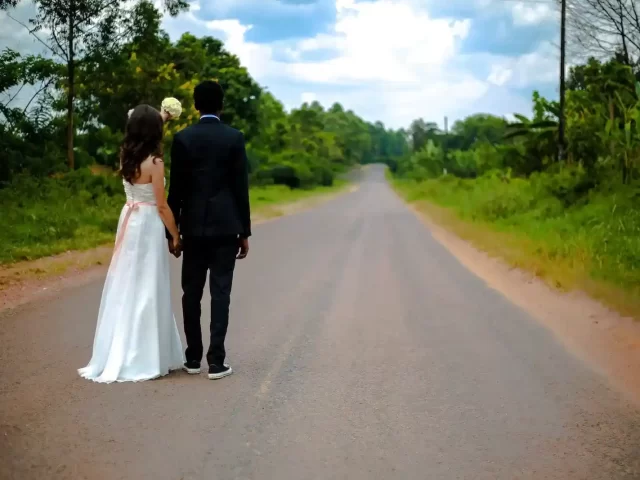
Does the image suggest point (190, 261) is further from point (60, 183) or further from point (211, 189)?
point (60, 183)

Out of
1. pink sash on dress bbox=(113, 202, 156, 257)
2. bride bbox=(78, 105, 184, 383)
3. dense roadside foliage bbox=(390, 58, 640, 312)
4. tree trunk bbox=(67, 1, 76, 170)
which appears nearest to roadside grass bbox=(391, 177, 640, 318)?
dense roadside foliage bbox=(390, 58, 640, 312)

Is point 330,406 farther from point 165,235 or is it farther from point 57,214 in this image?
point 57,214

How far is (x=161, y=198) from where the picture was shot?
18.6 feet

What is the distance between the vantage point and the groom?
18.3 ft

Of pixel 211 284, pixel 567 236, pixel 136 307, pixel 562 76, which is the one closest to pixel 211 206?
pixel 211 284

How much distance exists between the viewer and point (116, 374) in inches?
216

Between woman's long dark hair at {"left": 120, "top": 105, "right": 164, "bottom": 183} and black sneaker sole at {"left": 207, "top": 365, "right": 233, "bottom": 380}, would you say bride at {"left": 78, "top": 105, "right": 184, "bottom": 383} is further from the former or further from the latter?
black sneaker sole at {"left": 207, "top": 365, "right": 233, "bottom": 380}

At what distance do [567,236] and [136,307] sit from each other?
11061 mm

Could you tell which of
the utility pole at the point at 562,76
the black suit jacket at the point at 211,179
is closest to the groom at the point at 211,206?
the black suit jacket at the point at 211,179

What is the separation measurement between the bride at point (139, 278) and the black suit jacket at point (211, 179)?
6.2 inches

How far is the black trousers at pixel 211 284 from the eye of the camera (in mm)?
5695

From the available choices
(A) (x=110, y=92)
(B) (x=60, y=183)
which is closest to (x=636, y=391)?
(B) (x=60, y=183)

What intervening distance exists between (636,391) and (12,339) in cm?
528

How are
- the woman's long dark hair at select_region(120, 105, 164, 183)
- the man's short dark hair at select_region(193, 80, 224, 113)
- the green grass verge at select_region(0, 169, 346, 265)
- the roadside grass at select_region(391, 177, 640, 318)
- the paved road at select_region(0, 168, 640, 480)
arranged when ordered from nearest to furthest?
the paved road at select_region(0, 168, 640, 480) → the woman's long dark hair at select_region(120, 105, 164, 183) → the man's short dark hair at select_region(193, 80, 224, 113) → the roadside grass at select_region(391, 177, 640, 318) → the green grass verge at select_region(0, 169, 346, 265)
